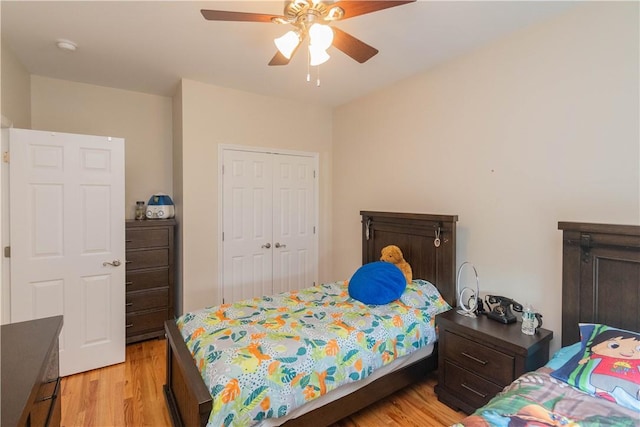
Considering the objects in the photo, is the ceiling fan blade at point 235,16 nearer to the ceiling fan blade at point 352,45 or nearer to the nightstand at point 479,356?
the ceiling fan blade at point 352,45

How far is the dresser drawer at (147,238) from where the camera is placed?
301 centimetres

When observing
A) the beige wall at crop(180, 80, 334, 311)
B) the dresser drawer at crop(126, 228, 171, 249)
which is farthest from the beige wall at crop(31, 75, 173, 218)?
the beige wall at crop(180, 80, 334, 311)

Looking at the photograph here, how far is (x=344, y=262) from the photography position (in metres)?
3.92

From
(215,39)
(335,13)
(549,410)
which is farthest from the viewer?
(215,39)

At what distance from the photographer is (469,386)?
6.68 feet

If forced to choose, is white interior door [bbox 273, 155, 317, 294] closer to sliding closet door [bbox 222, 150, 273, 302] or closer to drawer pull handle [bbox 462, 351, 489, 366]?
sliding closet door [bbox 222, 150, 273, 302]

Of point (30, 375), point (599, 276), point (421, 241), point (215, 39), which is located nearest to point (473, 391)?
point (599, 276)

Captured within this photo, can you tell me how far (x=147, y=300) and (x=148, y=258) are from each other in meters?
0.43

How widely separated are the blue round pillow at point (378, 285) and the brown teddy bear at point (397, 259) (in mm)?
265

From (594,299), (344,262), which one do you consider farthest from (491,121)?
(344,262)

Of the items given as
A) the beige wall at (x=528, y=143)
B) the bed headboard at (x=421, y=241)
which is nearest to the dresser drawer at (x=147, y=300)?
the bed headboard at (x=421, y=241)

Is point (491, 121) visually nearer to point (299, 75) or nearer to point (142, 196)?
point (299, 75)

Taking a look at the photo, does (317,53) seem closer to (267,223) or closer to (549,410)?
(549,410)

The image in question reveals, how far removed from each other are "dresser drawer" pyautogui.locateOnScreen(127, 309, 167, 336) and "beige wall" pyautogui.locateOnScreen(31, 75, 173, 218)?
1.13m
